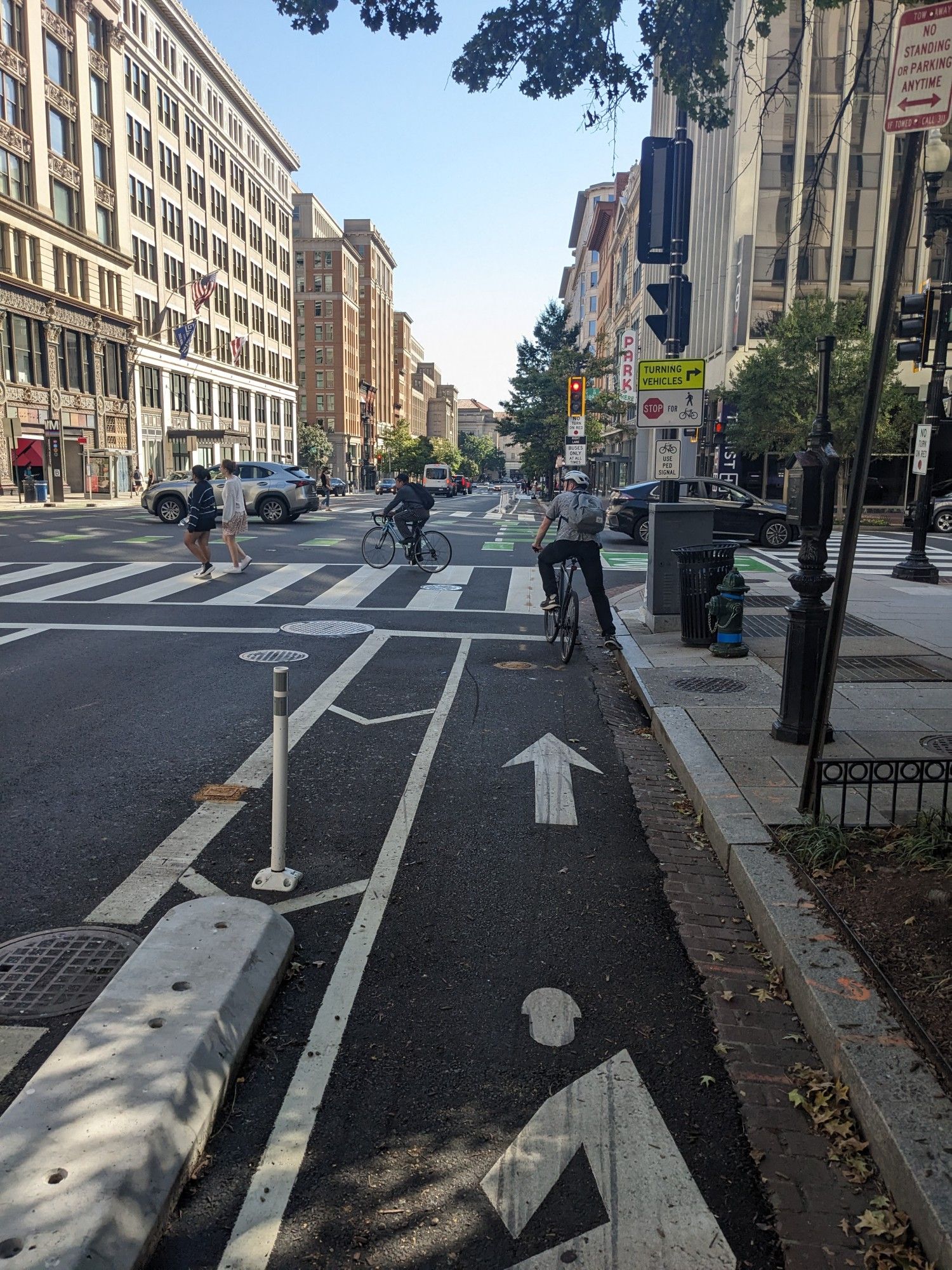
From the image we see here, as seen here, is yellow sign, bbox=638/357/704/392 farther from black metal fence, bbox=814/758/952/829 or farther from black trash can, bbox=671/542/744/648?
black metal fence, bbox=814/758/952/829

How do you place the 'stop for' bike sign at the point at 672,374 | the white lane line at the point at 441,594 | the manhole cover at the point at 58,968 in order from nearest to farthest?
1. the manhole cover at the point at 58,968
2. the 'stop for' bike sign at the point at 672,374
3. the white lane line at the point at 441,594

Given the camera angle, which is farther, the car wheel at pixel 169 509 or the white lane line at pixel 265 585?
the car wheel at pixel 169 509

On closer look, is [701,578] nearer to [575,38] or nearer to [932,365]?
[575,38]

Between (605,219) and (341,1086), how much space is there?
3757 inches

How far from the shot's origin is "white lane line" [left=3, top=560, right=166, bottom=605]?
13.7 metres

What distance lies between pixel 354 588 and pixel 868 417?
1166 centimetres

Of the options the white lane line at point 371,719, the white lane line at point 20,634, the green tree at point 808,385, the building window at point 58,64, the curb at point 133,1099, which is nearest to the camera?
the curb at point 133,1099

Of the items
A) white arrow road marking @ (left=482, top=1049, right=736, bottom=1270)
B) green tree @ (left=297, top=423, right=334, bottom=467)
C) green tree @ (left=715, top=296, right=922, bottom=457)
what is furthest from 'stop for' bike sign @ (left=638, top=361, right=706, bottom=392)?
green tree @ (left=297, top=423, right=334, bottom=467)

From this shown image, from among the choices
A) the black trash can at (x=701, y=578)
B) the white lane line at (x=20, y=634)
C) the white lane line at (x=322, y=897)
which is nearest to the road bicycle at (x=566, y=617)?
the black trash can at (x=701, y=578)

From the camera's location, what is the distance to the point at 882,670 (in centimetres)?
933

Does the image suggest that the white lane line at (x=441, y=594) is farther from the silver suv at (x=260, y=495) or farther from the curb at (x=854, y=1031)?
the silver suv at (x=260, y=495)

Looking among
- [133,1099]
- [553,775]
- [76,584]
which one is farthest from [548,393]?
[133,1099]

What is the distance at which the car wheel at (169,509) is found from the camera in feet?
93.8

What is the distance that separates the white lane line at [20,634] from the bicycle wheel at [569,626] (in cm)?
590
